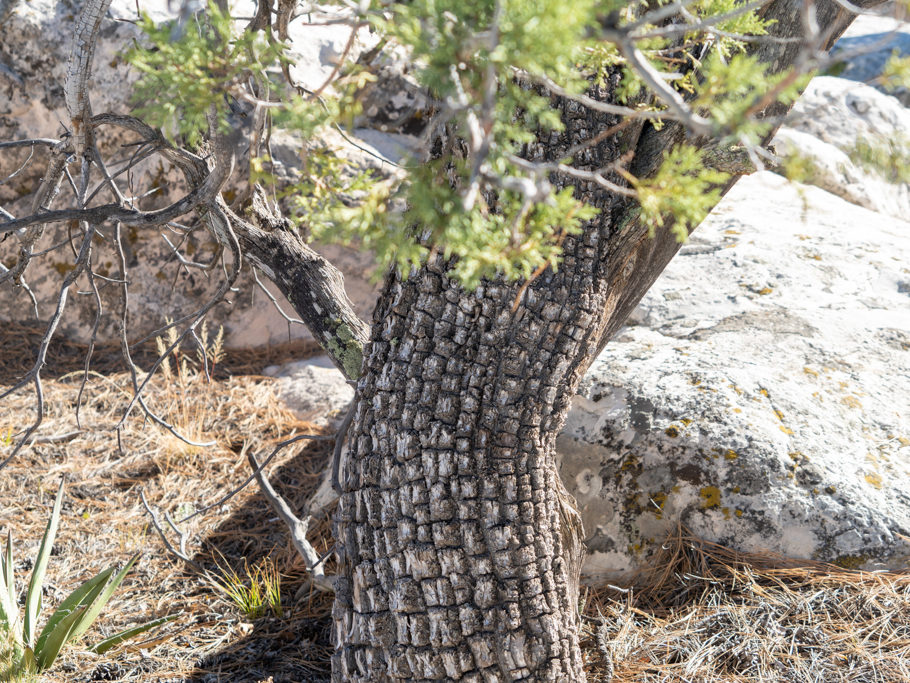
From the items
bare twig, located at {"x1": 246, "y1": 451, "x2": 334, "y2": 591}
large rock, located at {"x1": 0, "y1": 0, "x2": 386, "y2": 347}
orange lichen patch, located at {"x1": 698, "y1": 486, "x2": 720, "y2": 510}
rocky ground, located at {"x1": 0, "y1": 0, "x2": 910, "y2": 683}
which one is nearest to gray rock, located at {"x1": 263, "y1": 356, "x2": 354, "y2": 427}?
rocky ground, located at {"x1": 0, "y1": 0, "x2": 910, "y2": 683}

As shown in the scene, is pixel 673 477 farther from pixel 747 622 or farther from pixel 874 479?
pixel 874 479

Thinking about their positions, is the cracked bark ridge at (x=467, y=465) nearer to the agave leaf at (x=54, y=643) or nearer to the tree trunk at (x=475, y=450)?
the tree trunk at (x=475, y=450)

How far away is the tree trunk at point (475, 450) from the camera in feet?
5.73

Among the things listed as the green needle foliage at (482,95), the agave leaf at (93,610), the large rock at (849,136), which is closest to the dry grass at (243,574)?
the agave leaf at (93,610)

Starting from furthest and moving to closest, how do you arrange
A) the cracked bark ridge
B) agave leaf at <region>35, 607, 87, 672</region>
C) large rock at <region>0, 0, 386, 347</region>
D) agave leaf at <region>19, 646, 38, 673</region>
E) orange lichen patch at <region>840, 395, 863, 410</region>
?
large rock at <region>0, 0, 386, 347</region> < orange lichen patch at <region>840, 395, 863, 410</region> < agave leaf at <region>35, 607, 87, 672</region> < agave leaf at <region>19, 646, 38, 673</region> < the cracked bark ridge

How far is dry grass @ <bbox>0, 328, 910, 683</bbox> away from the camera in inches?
87.4

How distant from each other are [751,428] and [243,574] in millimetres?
2204

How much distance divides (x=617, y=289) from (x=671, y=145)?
412 mm

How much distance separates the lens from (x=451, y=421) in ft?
5.78

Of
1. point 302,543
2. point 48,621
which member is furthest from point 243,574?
point 48,621

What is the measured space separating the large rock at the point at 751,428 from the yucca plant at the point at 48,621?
1755mm

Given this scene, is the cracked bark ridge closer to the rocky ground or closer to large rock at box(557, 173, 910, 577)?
the rocky ground

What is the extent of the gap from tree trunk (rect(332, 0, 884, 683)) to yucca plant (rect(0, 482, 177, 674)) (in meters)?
1.07

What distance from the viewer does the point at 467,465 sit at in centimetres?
178
